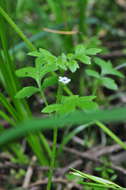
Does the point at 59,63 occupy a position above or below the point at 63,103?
above

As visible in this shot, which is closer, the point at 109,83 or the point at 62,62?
the point at 62,62

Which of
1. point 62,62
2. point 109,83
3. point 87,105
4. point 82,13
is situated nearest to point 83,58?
point 62,62

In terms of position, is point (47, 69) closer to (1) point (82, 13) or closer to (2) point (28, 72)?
(2) point (28, 72)

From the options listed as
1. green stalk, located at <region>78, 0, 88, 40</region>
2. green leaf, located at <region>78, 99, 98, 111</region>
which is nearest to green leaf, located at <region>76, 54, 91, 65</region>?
green leaf, located at <region>78, 99, 98, 111</region>

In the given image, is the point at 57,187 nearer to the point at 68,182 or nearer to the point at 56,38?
the point at 68,182

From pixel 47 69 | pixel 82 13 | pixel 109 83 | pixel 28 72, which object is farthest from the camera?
pixel 82 13

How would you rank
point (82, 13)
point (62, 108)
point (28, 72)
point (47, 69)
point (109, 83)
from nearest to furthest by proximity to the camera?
point (62, 108)
point (47, 69)
point (28, 72)
point (109, 83)
point (82, 13)

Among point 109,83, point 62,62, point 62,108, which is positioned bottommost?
point 62,108

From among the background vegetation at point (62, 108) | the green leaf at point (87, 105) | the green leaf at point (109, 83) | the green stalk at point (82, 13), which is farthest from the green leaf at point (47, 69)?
the green stalk at point (82, 13)

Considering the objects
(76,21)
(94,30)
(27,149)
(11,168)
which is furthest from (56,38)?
(11,168)

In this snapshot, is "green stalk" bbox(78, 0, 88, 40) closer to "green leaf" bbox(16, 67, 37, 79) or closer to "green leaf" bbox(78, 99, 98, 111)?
"green leaf" bbox(16, 67, 37, 79)

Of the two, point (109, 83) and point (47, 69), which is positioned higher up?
point (109, 83)
